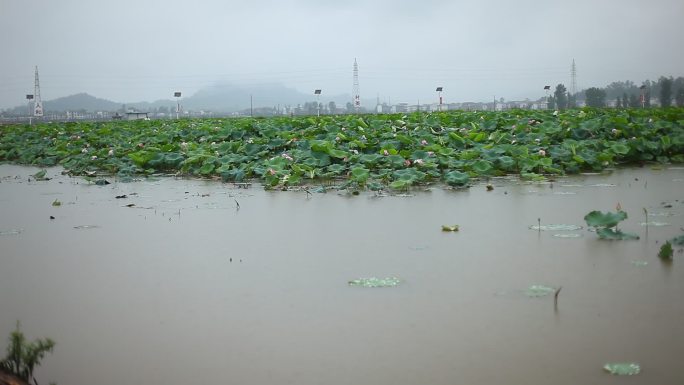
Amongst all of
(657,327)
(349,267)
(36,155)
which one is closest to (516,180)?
(349,267)

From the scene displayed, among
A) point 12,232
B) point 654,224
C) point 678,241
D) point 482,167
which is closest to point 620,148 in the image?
point 482,167

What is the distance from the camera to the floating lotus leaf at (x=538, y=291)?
1.65 meters

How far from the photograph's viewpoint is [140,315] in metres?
1.63

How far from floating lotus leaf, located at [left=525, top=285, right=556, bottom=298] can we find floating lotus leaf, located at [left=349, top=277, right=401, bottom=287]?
388 millimetres

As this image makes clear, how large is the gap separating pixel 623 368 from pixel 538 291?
1.59 ft

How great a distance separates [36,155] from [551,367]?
8454 mm

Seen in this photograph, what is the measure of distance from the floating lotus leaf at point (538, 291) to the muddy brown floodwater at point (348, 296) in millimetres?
34

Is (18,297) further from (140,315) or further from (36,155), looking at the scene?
(36,155)

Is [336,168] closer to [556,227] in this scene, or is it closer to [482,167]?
[482,167]

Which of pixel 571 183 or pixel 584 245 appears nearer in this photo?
pixel 584 245

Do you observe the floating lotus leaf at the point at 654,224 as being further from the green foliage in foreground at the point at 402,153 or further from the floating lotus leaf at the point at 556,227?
the green foliage in foreground at the point at 402,153

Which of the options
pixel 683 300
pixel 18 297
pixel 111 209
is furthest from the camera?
pixel 111 209

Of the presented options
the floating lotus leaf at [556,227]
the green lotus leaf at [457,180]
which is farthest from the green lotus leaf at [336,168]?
the floating lotus leaf at [556,227]

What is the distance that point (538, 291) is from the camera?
5.50 feet
